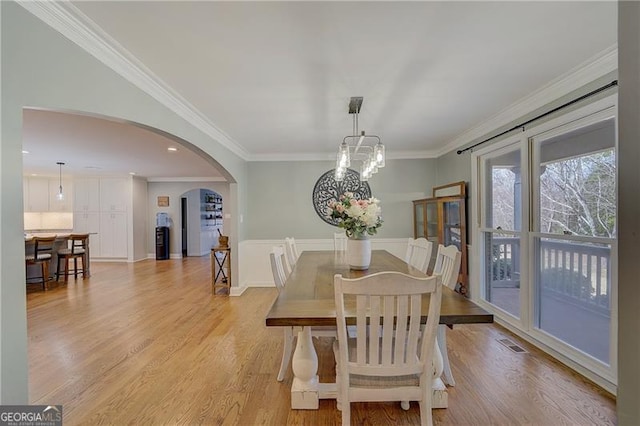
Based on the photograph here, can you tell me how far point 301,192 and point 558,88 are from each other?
3.57 meters

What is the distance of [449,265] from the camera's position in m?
2.27

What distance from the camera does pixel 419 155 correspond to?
16.7 feet

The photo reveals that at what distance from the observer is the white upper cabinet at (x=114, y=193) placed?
7668 mm

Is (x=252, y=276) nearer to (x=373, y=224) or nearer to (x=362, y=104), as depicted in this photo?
(x=373, y=224)

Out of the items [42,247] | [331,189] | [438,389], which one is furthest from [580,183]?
[42,247]

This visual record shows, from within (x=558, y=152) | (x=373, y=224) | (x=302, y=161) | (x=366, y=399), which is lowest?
(x=366, y=399)

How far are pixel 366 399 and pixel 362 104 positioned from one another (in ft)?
7.57

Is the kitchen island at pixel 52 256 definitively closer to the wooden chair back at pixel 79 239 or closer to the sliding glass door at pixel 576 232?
the wooden chair back at pixel 79 239

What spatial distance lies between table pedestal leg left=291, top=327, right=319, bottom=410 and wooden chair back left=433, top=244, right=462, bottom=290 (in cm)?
107

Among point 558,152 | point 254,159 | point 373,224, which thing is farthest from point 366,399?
point 254,159

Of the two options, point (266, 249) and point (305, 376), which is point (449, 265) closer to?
point (305, 376)

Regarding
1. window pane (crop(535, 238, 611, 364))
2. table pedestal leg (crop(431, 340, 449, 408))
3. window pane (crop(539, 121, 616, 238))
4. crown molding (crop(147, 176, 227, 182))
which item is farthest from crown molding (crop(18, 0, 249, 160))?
crown molding (crop(147, 176, 227, 182))

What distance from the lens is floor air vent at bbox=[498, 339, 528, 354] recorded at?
2.68 metres

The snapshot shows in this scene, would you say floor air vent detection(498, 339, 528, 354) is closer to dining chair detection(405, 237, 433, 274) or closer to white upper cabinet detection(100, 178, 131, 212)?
dining chair detection(405, 237, 433, 274)
